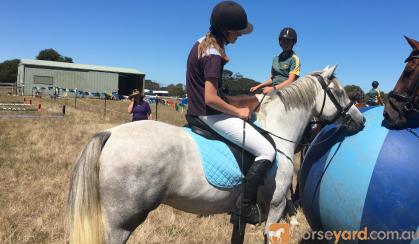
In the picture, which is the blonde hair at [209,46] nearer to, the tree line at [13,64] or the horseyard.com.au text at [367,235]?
the horseyard.com.au text at [367,235]

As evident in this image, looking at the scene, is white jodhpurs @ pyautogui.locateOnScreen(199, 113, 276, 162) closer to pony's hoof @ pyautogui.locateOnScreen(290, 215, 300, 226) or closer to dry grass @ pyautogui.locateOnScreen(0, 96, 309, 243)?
dry grass @ pyautogui.locateOnScreen(0, 96, 309, 243)

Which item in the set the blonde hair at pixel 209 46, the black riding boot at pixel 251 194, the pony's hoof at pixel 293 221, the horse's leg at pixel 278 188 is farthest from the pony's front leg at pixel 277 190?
the pony's hoof at pixel 293 221

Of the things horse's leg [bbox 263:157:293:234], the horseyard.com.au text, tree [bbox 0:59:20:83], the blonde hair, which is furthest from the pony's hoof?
tree [bbox 0:59:20:83]

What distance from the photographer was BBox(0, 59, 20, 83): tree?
3526 inches

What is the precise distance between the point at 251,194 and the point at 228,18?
5.27ft

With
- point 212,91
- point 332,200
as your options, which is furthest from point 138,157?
point 332,200

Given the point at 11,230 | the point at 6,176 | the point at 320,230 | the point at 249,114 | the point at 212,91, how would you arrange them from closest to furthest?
the point at 212,91, the point at 249,114, the point at 320,230, the point at 11,230, the point at 6,176

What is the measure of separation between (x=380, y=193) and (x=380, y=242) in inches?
17.5

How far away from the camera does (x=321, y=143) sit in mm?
4195

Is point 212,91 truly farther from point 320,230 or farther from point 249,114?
point 320,230

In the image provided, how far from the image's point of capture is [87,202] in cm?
313

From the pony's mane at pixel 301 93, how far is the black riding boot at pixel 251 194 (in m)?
0.75

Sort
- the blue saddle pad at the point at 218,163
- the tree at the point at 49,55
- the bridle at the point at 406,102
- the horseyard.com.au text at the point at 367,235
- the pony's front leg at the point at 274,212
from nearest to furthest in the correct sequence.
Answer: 1. the horseyard.com.au text at the point at 367,235
2. the blue saddle pad at the point at 218,163
3. the bridle at the point at 406,102
4. the pony's front leg at the point at 274,212
5. the tree at the point at 49,55

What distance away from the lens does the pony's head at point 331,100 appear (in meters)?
4.06
